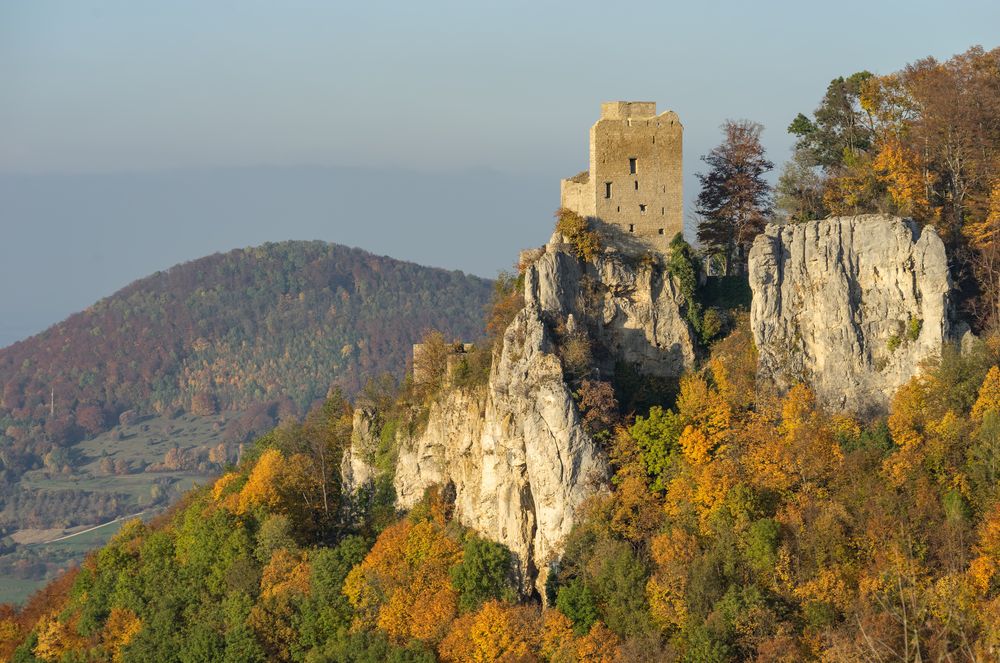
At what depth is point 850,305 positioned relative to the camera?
2028 inches

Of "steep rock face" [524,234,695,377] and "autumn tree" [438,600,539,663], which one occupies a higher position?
"steep rock face" [524,234,695,377]

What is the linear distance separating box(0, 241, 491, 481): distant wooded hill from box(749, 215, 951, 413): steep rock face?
4785 inches

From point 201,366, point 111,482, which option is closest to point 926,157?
point 111,482

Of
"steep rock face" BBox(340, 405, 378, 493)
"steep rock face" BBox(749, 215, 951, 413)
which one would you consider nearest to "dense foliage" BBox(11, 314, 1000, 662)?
"steep rock face" BBox(749, 215, 951, 413)

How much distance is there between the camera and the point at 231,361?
192m

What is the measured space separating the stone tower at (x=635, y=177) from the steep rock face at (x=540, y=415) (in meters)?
1.30

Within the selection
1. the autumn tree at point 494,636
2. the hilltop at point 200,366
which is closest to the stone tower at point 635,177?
the autumn tree at point 494,636

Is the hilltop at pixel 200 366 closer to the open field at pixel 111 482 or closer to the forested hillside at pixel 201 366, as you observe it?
the forested hillside at pixel 201 366

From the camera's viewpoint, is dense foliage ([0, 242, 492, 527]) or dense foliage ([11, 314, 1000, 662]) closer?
dense foliage ([11, 314, 1000, 662])

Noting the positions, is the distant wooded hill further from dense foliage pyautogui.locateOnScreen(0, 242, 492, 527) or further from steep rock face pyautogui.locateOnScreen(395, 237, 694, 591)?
steep rock face pyautogui.locateOnScreen(395, 237, 694, 591)

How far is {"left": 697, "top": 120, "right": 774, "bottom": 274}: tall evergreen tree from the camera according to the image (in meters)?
56.0

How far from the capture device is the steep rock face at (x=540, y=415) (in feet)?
166

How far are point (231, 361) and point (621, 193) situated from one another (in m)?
142

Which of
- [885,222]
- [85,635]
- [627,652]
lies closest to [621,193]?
[885,222]
